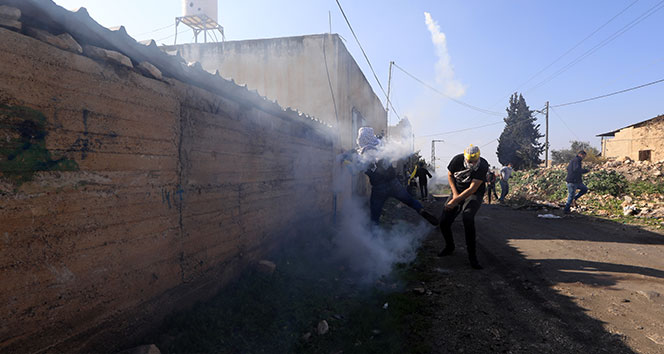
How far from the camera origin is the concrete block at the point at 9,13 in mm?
1741

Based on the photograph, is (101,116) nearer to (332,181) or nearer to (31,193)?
(31,193)

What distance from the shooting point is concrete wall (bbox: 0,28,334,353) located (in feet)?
5.89

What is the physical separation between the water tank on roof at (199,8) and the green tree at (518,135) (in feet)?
127

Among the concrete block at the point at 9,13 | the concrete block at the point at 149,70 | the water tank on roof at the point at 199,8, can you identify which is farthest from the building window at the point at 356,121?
the concrete block at the point at 9,13

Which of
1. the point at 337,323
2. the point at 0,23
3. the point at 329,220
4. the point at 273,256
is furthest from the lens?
the point at 329,220

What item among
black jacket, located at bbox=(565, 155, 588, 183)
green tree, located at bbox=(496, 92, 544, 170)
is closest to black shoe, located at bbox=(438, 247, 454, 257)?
black jacket, located at bbox=(565, 155, 588, 183)

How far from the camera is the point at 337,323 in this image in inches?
123

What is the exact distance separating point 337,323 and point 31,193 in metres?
2.51

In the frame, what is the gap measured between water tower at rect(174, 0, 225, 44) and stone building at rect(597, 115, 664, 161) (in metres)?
26.5

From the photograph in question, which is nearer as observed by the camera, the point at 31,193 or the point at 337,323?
the point at 31,193

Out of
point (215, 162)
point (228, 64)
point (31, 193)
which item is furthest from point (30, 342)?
point (228, 64)

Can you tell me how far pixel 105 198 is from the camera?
2.25 m

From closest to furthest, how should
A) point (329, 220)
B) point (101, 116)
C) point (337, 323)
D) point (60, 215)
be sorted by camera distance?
point (60, 215) → point (101, 116) → point (337, 323) → point (329, 220)

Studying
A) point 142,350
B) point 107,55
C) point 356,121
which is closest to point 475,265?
point 142,350
